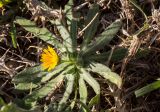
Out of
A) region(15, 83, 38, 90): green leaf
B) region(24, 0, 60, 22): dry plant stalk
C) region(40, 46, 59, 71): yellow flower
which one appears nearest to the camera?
region(40, 46, 59, 71): yellow flower

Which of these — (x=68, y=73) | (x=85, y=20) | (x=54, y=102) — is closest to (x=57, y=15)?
(x=85, y=20)

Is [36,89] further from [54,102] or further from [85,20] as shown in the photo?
[85,20]

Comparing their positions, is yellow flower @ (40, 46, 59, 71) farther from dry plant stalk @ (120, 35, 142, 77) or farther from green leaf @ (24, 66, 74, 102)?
dry plant stalk @ (120, 35, 142, 77)

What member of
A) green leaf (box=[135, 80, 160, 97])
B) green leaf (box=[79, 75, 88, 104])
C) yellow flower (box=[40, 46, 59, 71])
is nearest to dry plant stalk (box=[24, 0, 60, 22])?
yellow flower (box=[40, 46, 59, 71])

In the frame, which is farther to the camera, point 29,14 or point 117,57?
point 29,14

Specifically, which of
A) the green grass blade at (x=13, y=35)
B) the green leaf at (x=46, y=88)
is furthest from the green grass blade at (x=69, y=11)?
the green grass blade at (x=13, y=35)

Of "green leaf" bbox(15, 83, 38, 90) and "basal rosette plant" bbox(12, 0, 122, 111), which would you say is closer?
"basal rosette plant" bbox(12, 0, 122, 111)

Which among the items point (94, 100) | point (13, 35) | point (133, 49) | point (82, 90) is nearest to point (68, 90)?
point (82, 90)
